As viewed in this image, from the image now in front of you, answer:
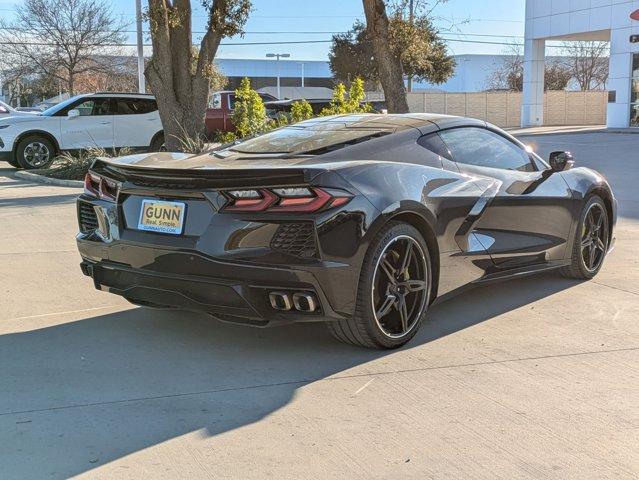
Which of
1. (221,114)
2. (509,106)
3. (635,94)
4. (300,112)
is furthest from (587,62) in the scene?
(300,112)

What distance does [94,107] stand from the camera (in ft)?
56.9

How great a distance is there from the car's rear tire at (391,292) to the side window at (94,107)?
14.3m

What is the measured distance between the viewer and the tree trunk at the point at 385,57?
15.1 metres

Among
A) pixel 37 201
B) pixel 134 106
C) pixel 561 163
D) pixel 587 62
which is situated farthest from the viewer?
pixel 587 62

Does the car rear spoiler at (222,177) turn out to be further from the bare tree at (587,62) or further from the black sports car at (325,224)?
the bare tree at (587,62)

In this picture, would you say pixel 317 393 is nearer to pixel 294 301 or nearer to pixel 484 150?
pixel 294 301

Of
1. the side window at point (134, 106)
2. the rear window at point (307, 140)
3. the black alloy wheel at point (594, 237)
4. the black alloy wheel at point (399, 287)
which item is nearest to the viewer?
the black alloy wheel at point (399, 287)

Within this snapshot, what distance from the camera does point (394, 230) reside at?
439cm

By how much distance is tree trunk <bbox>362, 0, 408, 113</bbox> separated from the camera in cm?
1512

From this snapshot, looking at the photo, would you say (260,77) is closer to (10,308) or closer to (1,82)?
(1,82)

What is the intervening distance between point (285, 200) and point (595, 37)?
40245 mm

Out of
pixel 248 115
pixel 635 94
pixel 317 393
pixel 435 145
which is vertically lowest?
pixel 317 393

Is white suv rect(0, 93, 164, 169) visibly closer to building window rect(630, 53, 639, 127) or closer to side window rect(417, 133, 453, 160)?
side window rect(417, 133, 453, 160)

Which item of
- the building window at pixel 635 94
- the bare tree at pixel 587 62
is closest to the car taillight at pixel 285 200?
the building window at pixel 635 94
